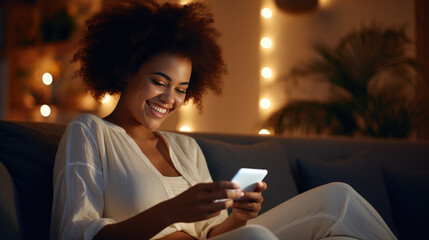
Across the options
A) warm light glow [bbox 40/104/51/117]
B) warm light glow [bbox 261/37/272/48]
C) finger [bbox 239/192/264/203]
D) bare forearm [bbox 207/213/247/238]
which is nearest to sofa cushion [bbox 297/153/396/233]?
bare forearm [bbox 207/213/247/238]

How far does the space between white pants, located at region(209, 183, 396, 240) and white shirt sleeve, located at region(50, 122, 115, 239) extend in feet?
1.43

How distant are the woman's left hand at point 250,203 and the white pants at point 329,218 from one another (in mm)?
38

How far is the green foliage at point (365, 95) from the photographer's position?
9.64ft

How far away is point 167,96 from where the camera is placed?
1.36m

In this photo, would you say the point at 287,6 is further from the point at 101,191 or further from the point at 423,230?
the point at 101,191

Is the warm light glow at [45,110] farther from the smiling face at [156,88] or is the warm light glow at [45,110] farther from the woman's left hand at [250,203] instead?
the woman's left hand at [250,203]

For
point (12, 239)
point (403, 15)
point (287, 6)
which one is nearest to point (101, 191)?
point (12, 239)

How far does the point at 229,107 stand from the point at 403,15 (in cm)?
160

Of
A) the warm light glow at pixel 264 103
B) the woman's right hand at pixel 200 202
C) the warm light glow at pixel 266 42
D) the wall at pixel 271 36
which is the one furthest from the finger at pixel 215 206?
the warm light glow at pixel 266 42

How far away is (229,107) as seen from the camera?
3551 millimetres

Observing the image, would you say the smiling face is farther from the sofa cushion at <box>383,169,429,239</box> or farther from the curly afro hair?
the sofa cushion at <box>383,169,429,239</box>

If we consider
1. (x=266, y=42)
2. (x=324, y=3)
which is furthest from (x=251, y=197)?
(x=324, y=3)

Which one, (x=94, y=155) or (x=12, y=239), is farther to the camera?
(x=94, y=155)

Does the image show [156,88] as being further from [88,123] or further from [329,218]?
[329,218]
